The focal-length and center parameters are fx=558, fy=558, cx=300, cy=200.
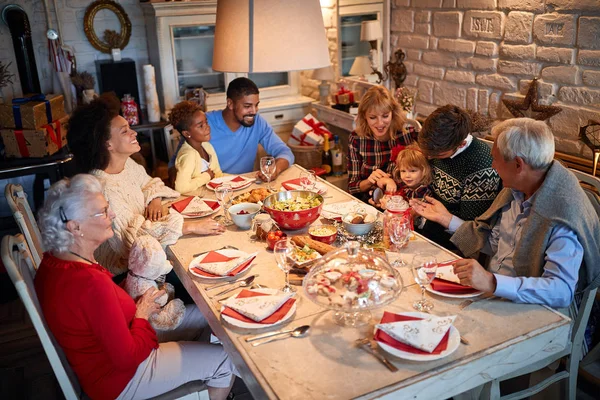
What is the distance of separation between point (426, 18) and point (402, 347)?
263 centimetres

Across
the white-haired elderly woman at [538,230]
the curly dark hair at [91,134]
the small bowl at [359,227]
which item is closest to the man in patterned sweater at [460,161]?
the white-haired elderly woman at [538,230]

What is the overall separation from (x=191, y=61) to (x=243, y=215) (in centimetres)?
238

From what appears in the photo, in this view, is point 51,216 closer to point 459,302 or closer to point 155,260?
point 155,260

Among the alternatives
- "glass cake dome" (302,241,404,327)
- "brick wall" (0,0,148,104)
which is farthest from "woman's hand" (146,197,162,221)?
"brick wall" (0,0,148,104)

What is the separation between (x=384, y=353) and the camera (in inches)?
58.8

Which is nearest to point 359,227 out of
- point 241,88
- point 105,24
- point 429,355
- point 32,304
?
point 429,355

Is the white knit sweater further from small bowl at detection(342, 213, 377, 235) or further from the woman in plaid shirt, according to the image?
the woman in plaid shirt

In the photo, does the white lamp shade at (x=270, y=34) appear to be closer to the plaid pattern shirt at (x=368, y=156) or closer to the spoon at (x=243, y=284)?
→ the spoon at (x=243, y=284)

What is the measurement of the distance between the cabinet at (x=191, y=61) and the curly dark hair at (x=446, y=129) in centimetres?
234

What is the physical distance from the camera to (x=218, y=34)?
6.16ft

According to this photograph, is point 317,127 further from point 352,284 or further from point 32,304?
point 32,304

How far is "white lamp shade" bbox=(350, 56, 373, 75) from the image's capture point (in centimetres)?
411

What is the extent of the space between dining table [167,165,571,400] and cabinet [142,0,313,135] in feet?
9.04

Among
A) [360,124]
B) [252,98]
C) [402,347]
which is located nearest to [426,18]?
[360,124]
